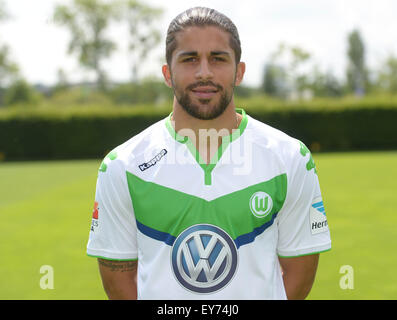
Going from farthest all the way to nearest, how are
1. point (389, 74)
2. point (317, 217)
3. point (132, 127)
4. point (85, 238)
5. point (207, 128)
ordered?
point (389, 74)
point (132, 127)
point (85, 238)
point (317, 217)
point (207, 128)

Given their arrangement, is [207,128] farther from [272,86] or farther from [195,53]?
[272,86]

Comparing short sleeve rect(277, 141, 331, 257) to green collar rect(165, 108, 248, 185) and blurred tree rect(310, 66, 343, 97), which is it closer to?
green collar rect(165, 108, 248, 185)

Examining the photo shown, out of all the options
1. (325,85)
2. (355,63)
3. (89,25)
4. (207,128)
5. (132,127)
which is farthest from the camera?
(355,63)

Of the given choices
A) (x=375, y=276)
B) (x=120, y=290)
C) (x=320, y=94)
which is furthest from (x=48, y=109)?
(x=320, y=94)

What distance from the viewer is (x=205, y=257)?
7.23 ft

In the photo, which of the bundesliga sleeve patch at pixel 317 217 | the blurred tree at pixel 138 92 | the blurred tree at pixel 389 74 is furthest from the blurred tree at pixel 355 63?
the bundesliga sleeve patch at pixel 317 217

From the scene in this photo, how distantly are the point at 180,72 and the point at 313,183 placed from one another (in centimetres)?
78

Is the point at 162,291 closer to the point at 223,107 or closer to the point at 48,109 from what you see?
the point at 223,107

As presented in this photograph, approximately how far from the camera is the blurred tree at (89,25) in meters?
55.4

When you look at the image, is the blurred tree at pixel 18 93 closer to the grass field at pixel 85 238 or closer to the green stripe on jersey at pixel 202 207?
the grass field at pixel 85 238

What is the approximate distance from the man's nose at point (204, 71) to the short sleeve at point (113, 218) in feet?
1.78

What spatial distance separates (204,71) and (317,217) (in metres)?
0.87

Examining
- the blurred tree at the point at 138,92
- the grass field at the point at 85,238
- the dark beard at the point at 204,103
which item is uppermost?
the blurred tree at the point at 138,92

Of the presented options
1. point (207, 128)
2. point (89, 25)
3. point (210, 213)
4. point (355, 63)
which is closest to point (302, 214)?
point (210, 213)
